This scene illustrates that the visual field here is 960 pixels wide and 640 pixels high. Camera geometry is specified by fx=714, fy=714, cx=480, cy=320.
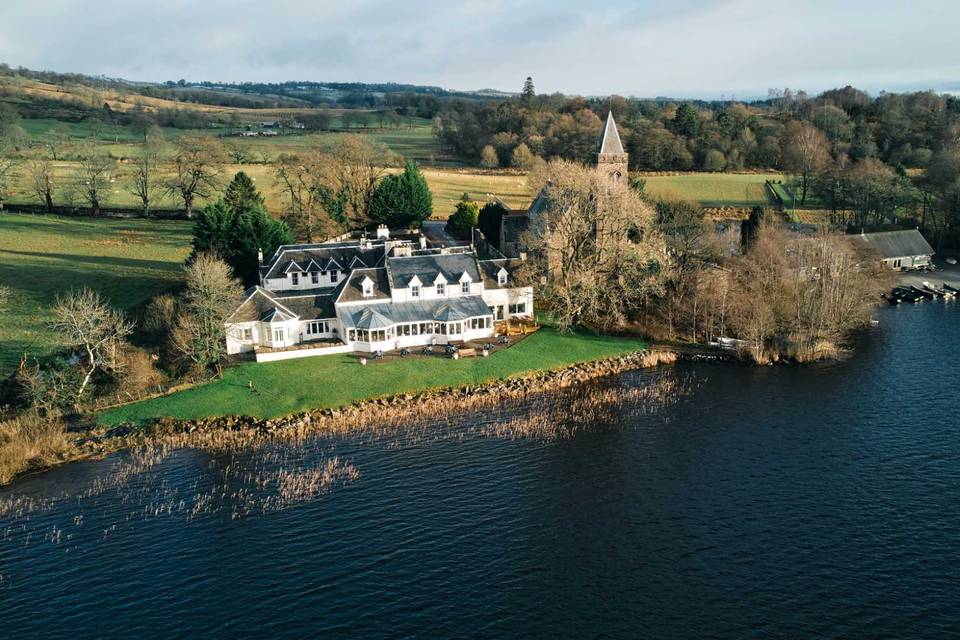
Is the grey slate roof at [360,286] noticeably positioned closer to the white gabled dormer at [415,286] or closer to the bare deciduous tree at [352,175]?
the white gabled dormer at [415,286]

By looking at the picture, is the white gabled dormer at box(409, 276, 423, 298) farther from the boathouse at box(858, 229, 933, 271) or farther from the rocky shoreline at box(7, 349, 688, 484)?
the boathouse at box(858, 229, 933, 271)

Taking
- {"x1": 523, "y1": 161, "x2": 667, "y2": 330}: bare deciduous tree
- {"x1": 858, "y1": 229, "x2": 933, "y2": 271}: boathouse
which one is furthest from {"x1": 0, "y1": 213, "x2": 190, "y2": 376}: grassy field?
{"x1": 858, "y1": 229, "x2": 933, "y2": 271}: boathouse

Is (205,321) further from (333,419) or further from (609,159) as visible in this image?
(609,159)

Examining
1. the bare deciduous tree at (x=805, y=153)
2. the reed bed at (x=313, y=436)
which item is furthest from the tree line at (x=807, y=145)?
the reed bed at (x=313, y=436)

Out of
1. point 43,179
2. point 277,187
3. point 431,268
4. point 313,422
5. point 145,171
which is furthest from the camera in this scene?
point 277,187

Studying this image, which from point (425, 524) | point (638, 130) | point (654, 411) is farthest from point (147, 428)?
point (638, 130)

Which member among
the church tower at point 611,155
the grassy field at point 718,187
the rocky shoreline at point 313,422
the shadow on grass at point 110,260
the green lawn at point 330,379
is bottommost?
the rocky shoreline at point 313,422

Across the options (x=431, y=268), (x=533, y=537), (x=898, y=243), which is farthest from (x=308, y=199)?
(x=898, y=243)
